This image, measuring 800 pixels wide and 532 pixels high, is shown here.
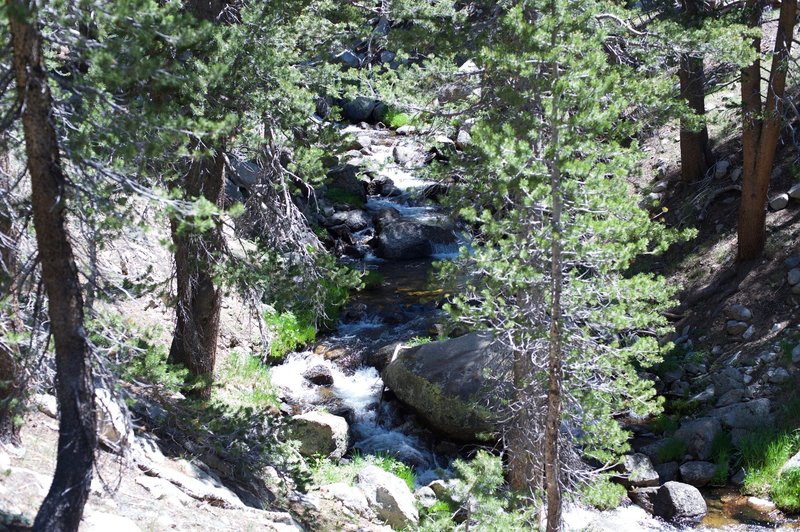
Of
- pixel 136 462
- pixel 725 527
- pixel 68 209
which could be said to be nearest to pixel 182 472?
pixel 136 462

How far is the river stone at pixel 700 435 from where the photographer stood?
1045 cm

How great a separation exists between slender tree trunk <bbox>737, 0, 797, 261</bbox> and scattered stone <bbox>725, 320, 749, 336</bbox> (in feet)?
4.28

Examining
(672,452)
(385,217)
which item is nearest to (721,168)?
(672,452)

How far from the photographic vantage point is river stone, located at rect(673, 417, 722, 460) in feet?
34.3

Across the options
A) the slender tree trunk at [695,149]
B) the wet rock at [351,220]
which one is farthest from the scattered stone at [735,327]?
the wet rock at [351,220]

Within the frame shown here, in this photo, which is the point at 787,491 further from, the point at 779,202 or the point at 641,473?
the point at 779,202

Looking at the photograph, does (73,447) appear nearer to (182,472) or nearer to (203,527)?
(203,527)

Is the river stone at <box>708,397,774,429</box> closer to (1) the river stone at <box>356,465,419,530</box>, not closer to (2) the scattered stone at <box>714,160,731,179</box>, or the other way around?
(1) the river stone at <box>356,465,419,530</box>

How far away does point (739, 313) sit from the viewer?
40.1 ft

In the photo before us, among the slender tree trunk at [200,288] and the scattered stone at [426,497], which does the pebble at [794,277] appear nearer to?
the scattered stone at [426,497]

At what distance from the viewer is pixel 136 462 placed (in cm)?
682

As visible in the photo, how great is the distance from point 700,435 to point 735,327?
2326 mm

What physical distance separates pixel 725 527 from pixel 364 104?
65.5 feet

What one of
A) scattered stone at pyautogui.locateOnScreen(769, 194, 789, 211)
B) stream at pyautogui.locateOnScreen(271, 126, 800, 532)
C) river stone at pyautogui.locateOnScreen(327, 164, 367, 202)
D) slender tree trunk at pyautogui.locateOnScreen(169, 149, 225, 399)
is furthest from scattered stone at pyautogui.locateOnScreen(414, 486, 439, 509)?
river stone at pyautogui.locateOnScreen(327, 164, 367, 202)
